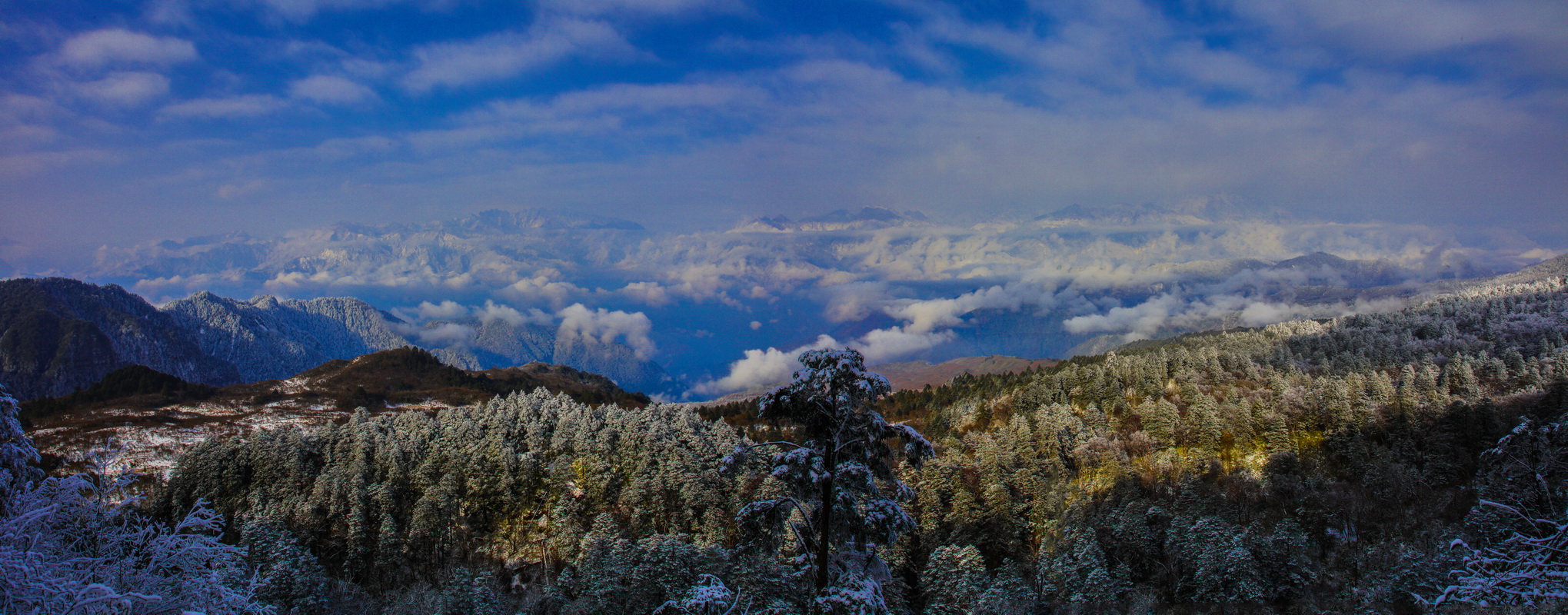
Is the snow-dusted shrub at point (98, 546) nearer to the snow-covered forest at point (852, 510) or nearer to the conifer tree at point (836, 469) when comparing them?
the snow-covered forest at point (852, 510)

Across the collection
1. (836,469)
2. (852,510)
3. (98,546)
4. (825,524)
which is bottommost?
(825,524)

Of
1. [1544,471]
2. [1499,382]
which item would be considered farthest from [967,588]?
[1499,382]

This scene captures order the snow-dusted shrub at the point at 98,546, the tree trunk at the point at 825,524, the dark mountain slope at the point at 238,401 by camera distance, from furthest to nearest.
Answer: the dark mountain slope at the point at 238,401 → the tree trunk at the point at 825,524 → the snow-dusted shrub at the point at 98,546

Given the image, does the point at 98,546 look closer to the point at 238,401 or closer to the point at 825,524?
the point at 825,524

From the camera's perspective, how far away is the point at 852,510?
14.1m

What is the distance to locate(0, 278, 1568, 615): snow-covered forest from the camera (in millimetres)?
13375

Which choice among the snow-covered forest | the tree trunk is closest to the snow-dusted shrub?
the snow-covered forest

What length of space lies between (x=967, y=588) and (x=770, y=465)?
120ft

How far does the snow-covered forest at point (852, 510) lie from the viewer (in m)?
13.4

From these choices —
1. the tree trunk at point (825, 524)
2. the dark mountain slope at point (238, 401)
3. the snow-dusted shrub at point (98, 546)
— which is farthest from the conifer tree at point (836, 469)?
the dark mountain slope at point (238, 401)

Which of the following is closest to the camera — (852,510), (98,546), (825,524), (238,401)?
(98,546)

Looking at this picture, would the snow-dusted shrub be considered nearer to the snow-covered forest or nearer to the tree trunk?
the snow-covered forest

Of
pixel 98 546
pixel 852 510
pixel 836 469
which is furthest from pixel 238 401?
pixel 852 510

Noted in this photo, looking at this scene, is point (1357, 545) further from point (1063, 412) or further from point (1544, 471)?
point (1544, 471)
